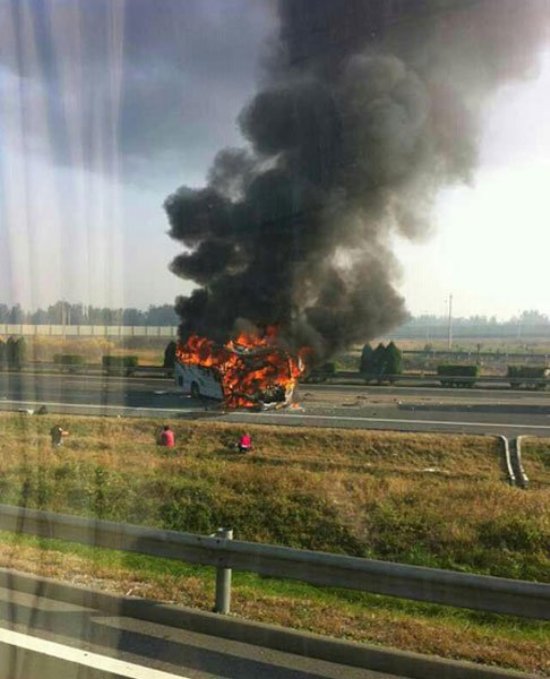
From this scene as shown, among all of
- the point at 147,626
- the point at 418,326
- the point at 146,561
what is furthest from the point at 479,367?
the point at 147,626

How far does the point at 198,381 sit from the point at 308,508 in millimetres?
11631

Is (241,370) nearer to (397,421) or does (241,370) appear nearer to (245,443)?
(397,421)

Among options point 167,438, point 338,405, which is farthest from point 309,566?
point 338,405

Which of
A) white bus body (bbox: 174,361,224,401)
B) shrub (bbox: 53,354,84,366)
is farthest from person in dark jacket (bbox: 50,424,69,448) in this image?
white bus body (bbox: 174,361,224,401)

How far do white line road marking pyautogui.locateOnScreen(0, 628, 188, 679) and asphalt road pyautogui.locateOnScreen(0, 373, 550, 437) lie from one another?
9389 millimetres

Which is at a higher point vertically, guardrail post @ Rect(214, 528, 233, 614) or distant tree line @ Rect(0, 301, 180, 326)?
distant tree line @ Rect(0, 301, 180, 326)

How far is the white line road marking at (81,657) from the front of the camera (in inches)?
111

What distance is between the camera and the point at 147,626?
3395 mm

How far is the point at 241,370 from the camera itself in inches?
769

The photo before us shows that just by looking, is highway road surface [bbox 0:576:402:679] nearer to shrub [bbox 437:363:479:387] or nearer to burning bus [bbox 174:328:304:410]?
burning bus [bbox 174:328:304:410]

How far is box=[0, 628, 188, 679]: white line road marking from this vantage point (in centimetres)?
282

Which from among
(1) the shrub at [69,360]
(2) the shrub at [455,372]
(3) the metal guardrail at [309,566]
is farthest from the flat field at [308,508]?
(2) the shrub at [455,372]

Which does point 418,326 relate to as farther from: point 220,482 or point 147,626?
point 147,626

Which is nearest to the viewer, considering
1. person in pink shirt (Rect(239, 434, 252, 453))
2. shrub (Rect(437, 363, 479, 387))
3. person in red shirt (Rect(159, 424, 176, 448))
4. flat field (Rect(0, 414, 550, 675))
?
flat field (Rect(0, 414, 550, 675))
